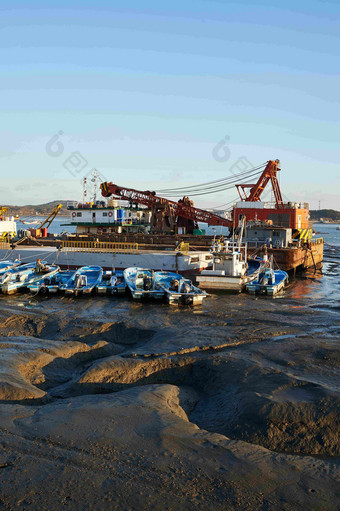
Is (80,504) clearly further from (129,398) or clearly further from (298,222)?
(298,222)

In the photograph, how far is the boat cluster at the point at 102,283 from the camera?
28.1 meters

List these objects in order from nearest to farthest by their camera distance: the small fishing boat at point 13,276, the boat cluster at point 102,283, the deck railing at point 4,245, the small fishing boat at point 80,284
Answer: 1. the boat cluster at point 102,283
2. the small fishing boat at point 80,284
3. the small fishing boat at point 13,276
4. the deck railing at point 4,245

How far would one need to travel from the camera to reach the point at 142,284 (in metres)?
31.6

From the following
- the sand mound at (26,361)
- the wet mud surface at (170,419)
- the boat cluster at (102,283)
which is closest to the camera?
the wet mud surface at (170,419)

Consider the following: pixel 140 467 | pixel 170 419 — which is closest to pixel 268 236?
pixel 170 419

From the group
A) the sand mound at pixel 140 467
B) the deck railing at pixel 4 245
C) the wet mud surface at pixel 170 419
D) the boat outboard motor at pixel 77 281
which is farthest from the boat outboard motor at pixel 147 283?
the deck railing at pixel 4 245

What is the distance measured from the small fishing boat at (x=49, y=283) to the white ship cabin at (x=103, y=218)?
1730 cm

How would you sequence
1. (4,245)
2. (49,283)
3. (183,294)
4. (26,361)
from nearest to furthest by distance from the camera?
(26,361)
(183,294)
(49,283)
(4,245)

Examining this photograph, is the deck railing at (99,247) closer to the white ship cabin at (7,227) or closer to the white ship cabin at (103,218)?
the white ship cabin at (103,218)

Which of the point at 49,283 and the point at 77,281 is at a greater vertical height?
Answer: the point at 77,281

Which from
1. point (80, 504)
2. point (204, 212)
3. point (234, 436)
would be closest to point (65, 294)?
point (234, 436)

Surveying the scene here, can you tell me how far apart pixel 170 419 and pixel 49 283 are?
24.8 m

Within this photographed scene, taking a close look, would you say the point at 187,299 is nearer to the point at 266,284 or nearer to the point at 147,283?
the point at 147,283

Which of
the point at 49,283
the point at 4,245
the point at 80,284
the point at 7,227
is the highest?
the point at 7,227
